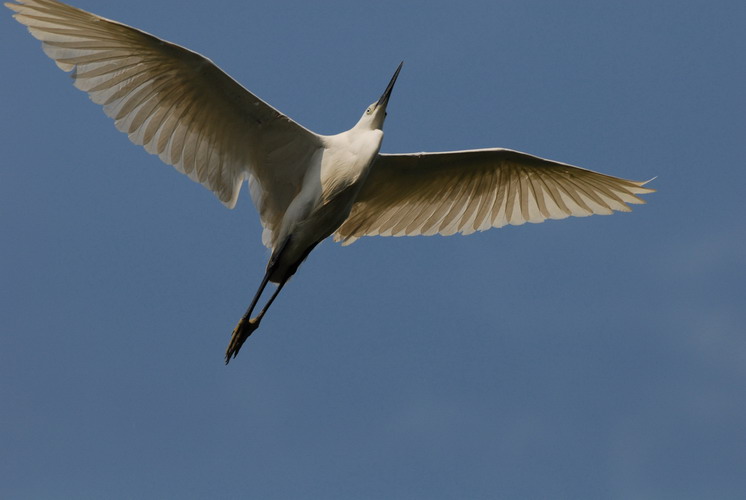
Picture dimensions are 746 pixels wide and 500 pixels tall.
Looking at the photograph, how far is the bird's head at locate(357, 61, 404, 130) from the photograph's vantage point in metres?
14.9

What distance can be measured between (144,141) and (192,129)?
57 centimetres

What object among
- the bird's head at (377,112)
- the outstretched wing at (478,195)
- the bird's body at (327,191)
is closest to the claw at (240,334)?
the bird's body at (327,191)

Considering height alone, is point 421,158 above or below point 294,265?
above

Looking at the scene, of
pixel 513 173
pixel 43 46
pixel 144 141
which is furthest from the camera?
pixel 513 173

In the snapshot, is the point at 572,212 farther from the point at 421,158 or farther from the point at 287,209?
the point at 287,209

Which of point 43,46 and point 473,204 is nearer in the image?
point 43,46

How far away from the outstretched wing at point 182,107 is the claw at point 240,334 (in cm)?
102

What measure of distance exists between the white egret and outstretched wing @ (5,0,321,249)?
1 cm

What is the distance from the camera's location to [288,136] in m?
14.1

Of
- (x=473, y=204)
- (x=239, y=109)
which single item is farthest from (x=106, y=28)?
(x=473, y=204)

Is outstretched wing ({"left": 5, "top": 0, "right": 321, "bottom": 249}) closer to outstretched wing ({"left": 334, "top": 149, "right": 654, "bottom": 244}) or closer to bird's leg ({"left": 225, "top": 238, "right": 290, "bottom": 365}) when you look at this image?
bird's leg ({"left": 225, "top": 238, "right": 290, "bottom": 365})

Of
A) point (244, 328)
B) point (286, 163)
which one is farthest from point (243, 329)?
point (286, 163)

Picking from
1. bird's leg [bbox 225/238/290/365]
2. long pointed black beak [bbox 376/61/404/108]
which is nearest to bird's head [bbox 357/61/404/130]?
long pointed black beak [bbox 376/61/404/108]

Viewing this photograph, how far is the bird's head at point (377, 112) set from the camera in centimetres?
1486
